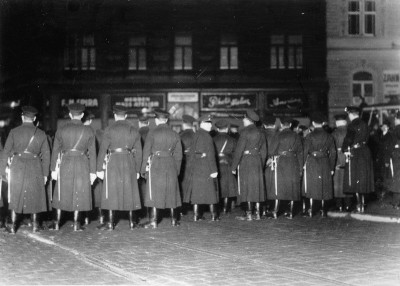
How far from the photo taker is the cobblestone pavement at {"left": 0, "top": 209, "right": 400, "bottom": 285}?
7.10m

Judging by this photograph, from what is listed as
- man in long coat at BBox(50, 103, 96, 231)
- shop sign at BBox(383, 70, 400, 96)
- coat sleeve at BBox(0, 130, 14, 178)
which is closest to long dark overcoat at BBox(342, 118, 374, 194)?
man in long coat at BBox(50, 103, 96, 231)

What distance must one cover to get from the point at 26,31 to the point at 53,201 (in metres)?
22.5

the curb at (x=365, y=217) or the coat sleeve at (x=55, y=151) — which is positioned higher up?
the coat sleeve at (x=55, y=151)

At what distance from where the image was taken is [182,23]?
102 ft

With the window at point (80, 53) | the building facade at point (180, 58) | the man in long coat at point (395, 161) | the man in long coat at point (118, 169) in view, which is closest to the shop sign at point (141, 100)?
the building facade at point (180, 58)

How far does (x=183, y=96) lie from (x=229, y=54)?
3061 millimetres

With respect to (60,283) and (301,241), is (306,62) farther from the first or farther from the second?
(60,283)

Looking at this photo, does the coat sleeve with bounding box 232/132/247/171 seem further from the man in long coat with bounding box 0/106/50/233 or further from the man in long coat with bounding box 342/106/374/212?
the man in long coat with bounding box 0/106/50/233

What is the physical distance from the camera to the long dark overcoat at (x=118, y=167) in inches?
450

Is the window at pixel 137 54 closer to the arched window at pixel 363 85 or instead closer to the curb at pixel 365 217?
the arched window at pixel 363 85

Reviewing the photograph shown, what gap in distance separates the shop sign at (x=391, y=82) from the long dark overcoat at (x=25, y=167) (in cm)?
2210

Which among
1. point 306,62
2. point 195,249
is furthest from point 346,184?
point 306,62

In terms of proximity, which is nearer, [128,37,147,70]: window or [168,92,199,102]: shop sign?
[168,92,199,102]: shop sign

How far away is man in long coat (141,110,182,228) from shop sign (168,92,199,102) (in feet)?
62.9
